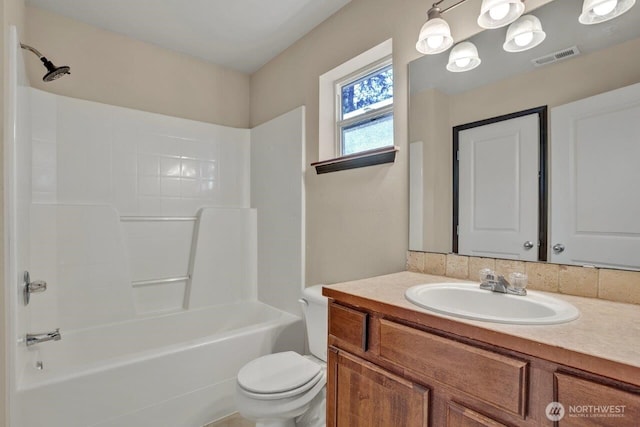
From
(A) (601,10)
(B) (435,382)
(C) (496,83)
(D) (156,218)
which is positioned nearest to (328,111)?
(C) (496,83)

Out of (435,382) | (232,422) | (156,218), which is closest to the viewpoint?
(435,382)

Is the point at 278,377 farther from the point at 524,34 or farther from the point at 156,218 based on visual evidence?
the point at 524,34

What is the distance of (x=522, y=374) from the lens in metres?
0.69

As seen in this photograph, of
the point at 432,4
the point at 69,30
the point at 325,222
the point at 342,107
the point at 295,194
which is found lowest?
the point at 325,222

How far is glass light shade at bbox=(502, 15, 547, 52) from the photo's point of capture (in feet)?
3.83

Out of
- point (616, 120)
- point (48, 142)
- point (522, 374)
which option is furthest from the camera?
point (48, 142)

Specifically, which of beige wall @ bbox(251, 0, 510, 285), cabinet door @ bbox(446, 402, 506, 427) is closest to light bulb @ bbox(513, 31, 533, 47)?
beige wall @ bbox(251, 0, 510, 285)

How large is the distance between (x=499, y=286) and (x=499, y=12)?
1.03 m

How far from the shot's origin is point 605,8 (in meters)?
1.04

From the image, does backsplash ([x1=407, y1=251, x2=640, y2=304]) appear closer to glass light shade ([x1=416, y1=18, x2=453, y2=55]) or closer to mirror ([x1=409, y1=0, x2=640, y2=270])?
mirror ([x1=409, y1=0, x2=640, y2=270])

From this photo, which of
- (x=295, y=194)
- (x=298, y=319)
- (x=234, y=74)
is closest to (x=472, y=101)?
(x=295, y=194)

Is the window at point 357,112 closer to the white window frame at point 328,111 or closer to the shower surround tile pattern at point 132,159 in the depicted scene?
the white window frame at point 328,111

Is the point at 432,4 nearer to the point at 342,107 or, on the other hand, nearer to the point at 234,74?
the point at 342,107

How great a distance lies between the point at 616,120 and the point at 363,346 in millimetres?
1110
